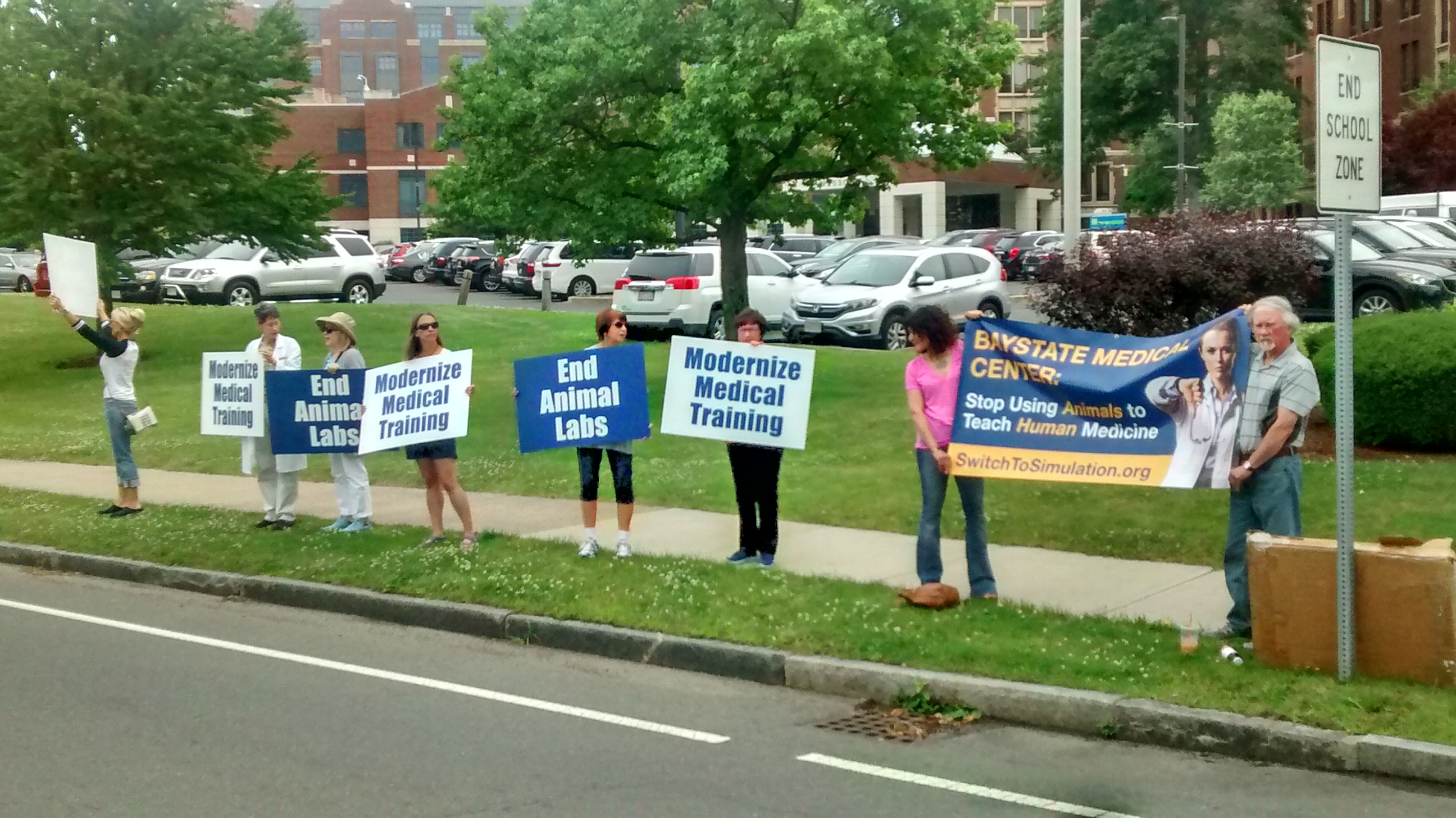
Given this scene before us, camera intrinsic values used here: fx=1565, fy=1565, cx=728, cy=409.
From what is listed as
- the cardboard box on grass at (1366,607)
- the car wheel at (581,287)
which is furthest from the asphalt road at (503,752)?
the car wheel at (581,287)

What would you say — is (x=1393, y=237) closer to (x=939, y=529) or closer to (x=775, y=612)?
(x=939, y=529)

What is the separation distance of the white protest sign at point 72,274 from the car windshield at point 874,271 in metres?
13.5

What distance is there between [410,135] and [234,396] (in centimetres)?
7444

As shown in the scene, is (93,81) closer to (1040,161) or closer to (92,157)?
(92,157)

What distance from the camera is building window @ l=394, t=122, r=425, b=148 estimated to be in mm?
84375

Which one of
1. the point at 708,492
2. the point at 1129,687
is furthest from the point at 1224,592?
the point at 708,492

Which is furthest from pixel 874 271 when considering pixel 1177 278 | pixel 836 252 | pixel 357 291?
pixel 357 291

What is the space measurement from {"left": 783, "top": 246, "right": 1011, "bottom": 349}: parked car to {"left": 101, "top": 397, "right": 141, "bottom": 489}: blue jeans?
1270cm

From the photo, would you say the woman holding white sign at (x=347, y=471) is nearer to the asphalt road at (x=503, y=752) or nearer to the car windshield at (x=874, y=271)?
the asphalt road at (x=503, y=752)

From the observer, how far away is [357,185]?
85.7m

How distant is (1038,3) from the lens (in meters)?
83.8

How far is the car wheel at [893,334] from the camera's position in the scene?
24047 mm

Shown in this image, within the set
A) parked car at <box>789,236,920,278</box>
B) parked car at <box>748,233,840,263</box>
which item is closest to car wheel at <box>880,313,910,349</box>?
parked car at <box>789,236,920,278</box>

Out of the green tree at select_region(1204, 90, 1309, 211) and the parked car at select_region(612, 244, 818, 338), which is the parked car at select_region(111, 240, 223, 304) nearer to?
the parked car at select_region(612, 244, 818, 338)
